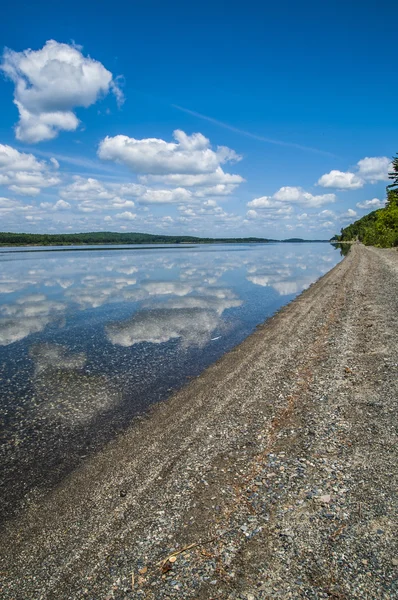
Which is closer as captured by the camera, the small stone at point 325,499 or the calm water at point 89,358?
the small stone at point 325,499

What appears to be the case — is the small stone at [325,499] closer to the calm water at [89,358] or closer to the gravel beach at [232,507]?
the gravel beach at [232,507]

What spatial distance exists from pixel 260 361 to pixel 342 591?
9.77m

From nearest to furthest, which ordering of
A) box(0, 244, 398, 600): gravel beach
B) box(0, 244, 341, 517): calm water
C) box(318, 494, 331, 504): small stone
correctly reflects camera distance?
box(0, 244, 398, 600): gravel beach → box(318, 494, 331, 504): small stone → box(0, 244, 341, 517): calm water

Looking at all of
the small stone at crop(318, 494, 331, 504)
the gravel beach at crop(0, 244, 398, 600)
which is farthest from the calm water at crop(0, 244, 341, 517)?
the small stone at crop(318, 494, 331, 504)

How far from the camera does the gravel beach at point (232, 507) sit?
4785 mm

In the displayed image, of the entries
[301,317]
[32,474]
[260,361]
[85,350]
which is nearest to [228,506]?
[32,474]

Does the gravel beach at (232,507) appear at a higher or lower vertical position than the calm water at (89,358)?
higher

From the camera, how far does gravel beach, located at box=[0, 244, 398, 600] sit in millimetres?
4785

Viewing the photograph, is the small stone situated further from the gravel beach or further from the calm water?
the calm water

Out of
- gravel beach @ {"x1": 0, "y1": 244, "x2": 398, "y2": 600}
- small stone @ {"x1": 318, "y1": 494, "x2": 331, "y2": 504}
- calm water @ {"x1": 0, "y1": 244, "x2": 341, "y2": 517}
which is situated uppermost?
small stone @ {"x1": 318, "y1": 494, "x2": 331, "y2": 504}

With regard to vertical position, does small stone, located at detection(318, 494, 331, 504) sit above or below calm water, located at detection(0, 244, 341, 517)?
above

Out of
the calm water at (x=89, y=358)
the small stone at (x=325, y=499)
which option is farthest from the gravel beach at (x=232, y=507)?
the calm water at (x=89, y=358)

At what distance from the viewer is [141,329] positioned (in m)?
20.3

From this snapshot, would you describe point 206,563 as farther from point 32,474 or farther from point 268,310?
point 268,310
